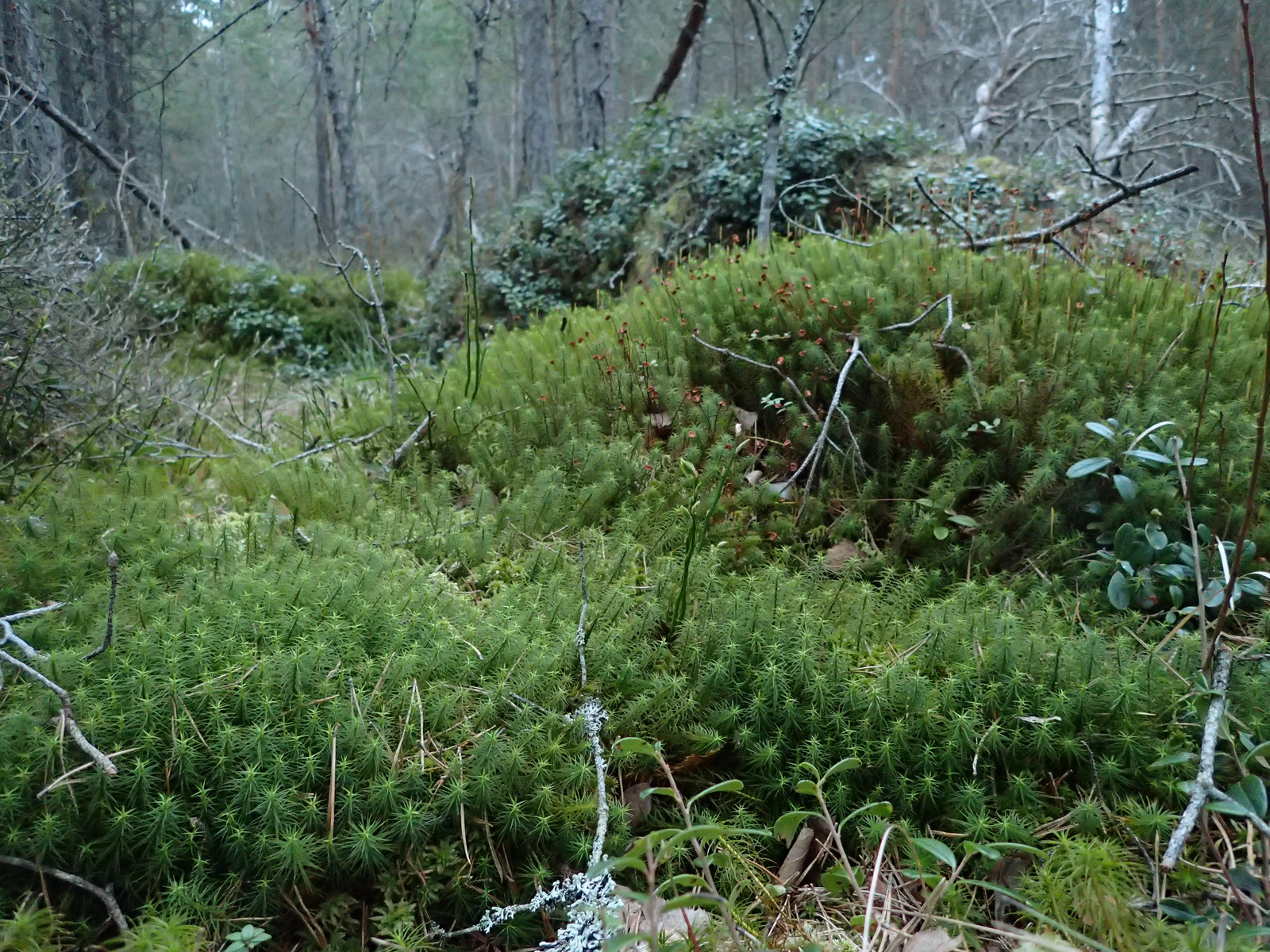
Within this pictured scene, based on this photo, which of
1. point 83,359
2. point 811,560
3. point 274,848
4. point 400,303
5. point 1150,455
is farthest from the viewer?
point 400,303

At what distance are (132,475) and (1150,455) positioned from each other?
3.83m

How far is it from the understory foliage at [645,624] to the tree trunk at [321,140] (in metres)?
10.3

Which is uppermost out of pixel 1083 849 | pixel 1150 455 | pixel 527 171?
pixel 527 171

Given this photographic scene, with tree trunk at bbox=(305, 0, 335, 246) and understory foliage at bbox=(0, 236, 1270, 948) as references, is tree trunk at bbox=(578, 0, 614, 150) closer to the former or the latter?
tree trunk at bbox=(305, 0, 335, 246)

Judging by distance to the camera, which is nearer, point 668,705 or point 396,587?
point 668,705

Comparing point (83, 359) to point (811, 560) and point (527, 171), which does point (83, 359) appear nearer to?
point (811, 560)

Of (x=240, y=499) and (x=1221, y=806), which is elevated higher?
(x=240, y=499)

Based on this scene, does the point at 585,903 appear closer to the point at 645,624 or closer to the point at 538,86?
the point at 645,624

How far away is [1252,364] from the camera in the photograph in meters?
3.41

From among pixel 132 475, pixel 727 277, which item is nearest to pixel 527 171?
pixel 727 277

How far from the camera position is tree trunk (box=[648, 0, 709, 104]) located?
880 cm

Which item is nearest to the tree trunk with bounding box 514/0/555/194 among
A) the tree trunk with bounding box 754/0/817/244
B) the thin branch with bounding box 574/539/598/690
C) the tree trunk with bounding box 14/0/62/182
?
the tree trunk with bounding box 754/0/817/244

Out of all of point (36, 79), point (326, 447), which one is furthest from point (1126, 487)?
point (36, 79)

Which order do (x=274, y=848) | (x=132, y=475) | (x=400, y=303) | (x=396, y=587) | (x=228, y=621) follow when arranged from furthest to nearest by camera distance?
(x=400, y=303), (x=132, y=475), (x=396, y=587), (x=228, y=621), (x=274, y=848)
